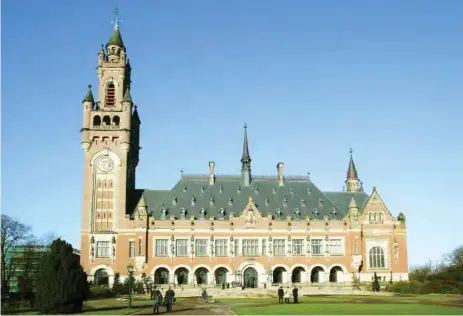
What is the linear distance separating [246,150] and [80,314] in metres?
53.4

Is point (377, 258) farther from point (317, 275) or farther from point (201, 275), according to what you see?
point (201, 275)

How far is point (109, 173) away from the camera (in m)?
80.4

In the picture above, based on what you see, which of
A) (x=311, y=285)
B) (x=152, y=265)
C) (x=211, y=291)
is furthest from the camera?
(x=152, y=265)

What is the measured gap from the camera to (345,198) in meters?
87.3

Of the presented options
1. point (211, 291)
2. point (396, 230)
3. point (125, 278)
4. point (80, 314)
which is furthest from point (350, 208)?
point (80, 314)

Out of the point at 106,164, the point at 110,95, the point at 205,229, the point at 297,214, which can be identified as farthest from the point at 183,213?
the point at 110,95

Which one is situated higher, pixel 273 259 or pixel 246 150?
pixel 246 150

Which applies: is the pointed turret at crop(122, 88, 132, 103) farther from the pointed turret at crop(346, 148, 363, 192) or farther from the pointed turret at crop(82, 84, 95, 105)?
the pointed turret at crop(346, 148, 363, 192)

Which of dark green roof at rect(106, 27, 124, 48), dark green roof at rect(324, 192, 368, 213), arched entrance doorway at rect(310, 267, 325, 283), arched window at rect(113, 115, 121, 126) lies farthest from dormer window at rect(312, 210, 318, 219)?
dark green roof at rect(106, 27, 124, 48)

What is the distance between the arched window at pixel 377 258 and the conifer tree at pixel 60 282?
5209cm

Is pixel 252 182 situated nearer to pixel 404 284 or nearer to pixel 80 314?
pixel 404 284

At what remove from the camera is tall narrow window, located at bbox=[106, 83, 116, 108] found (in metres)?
83.6

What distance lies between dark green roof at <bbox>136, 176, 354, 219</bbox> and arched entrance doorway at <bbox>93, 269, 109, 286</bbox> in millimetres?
10773

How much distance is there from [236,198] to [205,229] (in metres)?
7.28
